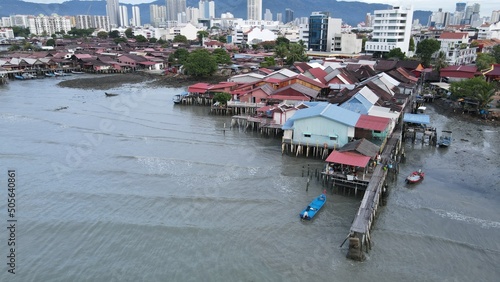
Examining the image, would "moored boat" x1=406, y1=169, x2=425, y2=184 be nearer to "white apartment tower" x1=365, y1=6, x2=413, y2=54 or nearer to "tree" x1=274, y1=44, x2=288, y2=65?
"tree" x1=274, y1=44, x2=288, y2=65

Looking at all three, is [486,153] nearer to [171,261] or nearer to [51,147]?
[171,261]

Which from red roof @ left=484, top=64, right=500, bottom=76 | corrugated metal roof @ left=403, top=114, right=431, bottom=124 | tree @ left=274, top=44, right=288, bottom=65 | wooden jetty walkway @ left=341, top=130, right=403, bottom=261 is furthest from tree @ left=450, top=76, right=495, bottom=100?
tree @ left=274, top=44, right=288, bottom=65

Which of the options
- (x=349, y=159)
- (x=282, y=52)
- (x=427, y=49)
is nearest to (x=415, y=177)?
(x=349, y=159)

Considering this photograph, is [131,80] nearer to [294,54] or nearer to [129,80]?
[129,80]

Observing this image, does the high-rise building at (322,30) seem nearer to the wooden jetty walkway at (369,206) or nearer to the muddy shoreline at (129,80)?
the muddy shoreline at (129,80)

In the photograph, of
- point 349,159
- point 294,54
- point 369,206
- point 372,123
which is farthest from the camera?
point 294,54
